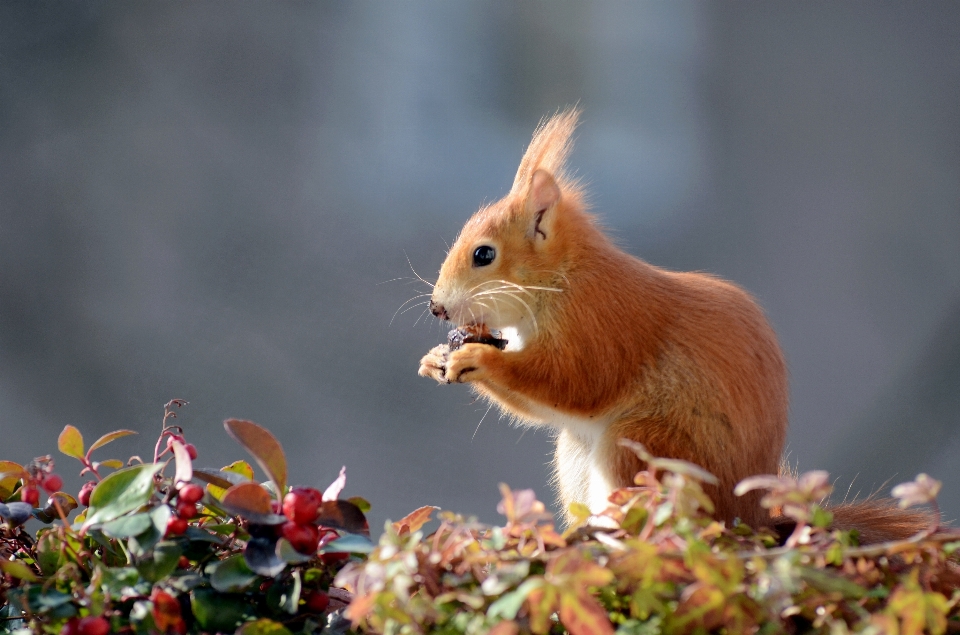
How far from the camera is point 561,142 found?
1060mm

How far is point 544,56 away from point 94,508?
A: 5.02 feet

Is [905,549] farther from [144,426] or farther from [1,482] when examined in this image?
[144,426]

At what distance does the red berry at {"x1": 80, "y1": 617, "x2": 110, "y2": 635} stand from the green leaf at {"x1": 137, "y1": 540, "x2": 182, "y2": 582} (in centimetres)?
4

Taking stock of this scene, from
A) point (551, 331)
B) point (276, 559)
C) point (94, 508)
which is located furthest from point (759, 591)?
point (551, 331)

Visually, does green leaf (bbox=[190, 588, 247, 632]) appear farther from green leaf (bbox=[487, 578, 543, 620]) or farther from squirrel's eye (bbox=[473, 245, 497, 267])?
squirrel's eye (bbox=[473, 245, 497, 267])

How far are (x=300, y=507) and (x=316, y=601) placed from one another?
0.22 ft

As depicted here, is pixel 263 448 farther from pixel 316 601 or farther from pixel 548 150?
pixel 548 150

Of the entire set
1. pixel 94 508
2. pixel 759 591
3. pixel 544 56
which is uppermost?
pixel 544 56

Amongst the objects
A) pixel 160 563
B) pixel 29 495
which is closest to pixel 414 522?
pixel 160 563

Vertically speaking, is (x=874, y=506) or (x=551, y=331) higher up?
(x=551, y=331)

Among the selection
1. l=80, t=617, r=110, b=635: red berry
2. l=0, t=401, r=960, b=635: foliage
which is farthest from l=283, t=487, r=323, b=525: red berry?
l=80, t=617, r=110, b=635: red berry

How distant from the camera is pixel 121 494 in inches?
22.9

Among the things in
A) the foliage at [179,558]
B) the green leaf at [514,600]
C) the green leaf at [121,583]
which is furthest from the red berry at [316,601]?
the green leaf at [514,600]

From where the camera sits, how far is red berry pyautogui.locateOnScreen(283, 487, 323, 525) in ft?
1.93
